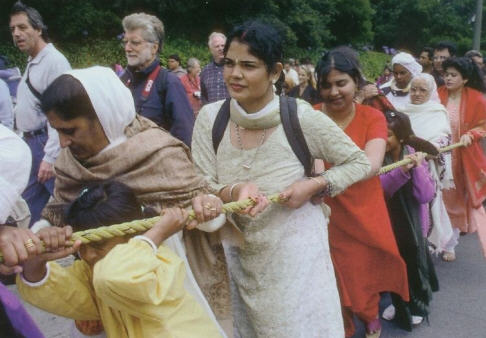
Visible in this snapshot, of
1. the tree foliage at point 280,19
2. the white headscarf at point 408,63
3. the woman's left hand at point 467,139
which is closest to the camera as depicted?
the woman's left hand at point 467,139

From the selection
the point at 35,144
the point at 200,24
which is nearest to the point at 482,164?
the point at 35,144

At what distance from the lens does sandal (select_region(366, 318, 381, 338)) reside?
355cm

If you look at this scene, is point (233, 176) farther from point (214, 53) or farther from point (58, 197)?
point (214, 53)

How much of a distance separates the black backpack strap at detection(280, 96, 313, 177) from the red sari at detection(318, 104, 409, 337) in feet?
2.74

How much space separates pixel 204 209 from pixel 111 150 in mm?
376

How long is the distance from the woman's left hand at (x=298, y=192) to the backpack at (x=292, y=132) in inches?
4.1

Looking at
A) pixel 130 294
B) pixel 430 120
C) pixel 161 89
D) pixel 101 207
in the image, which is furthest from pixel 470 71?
pixel 130 294

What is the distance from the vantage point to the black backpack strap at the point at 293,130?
7.74 feet

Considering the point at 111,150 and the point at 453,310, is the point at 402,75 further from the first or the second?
the point at 111,150

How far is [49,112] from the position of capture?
180cm

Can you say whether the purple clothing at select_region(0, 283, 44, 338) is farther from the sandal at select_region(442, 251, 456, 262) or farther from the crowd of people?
the sandal at select_region(442, 251, 456, 262)

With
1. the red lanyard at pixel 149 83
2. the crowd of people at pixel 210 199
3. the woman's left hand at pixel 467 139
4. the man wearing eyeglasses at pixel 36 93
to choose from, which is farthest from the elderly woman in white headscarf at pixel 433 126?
the man wearing eyeglasses at pixel 36 93

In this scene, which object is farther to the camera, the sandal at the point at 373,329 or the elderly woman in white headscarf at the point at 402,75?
the elderly woman in white headscarf at the point at 402,75

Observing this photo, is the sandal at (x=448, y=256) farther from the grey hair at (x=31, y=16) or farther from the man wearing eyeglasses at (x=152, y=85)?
the grey hair at (x=31, y=16)
